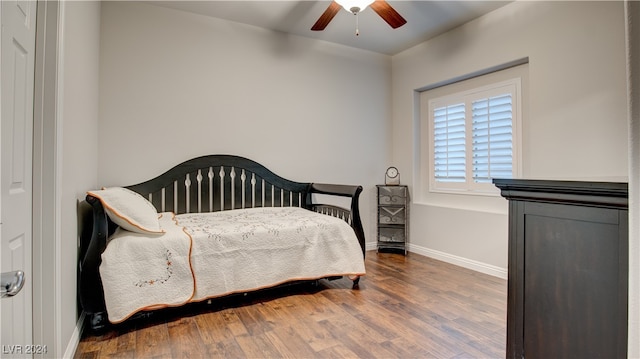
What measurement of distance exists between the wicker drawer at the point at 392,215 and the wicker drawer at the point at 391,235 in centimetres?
9

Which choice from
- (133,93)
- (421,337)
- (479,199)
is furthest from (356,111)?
(421,337)

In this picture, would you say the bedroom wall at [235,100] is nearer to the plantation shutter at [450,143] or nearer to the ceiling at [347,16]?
the ceiling at [347,16]

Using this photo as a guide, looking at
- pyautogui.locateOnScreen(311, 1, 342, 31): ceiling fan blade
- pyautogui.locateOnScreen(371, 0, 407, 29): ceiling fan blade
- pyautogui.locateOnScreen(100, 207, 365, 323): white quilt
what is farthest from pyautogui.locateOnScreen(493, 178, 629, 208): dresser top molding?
pyautogui.locateOnScreen(311, 1, 342, 31): ceiling fan blade

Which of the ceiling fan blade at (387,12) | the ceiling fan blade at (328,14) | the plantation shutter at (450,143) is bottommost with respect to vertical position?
the plantation shutter at (450,143)

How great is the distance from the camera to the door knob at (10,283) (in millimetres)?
642

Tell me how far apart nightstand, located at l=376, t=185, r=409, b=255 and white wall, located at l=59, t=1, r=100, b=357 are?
282 cm

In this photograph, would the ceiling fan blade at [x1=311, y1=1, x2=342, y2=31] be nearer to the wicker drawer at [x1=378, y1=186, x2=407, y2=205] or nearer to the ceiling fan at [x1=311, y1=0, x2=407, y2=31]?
the ceiling fan at [x1=311, y1=0, x2=407, y2=31]

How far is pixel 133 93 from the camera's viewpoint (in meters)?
2.76

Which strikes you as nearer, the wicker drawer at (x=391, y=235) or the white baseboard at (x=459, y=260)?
the white baseboard at (x=459, y=260)

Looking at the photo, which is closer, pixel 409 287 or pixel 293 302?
pixel 293 302

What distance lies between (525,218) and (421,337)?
1114mm

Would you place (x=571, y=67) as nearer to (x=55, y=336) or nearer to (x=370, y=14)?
(x=370, y=14)

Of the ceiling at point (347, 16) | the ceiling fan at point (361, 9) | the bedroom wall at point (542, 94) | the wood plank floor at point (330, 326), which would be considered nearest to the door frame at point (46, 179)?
the wood plank floor at point (330, 326)

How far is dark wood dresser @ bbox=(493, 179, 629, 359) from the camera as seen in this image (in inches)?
30.0
